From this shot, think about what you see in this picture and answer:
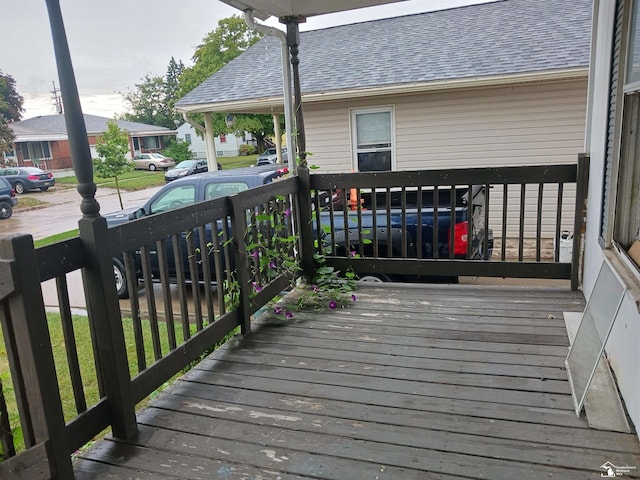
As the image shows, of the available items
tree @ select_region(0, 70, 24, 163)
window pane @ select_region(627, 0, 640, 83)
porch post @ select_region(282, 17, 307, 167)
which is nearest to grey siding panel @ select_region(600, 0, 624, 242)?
window pane @ select_region(627, 0, 640, 83)

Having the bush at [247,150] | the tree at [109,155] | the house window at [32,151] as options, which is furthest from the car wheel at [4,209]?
the bush at [247,150]

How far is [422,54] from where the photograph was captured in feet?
25.2

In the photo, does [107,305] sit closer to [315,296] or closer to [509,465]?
[509,465]

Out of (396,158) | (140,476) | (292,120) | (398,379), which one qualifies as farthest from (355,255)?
(396,158)

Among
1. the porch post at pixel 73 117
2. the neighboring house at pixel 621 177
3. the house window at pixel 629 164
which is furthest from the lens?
the house window at pixel 629 164

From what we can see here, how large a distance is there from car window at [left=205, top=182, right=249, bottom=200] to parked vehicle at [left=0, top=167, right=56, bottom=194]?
3.24m

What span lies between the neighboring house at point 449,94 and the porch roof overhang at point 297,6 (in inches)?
120

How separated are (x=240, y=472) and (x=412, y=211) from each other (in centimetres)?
300

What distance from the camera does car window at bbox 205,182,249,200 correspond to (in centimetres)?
483

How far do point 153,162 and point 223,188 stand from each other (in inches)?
890

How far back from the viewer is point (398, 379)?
2.45m

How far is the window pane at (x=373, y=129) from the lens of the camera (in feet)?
24.7

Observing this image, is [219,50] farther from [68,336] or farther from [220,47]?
[68,336]

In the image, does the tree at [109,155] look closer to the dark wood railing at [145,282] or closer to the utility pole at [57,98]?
the dark wood railing at [145,282]
